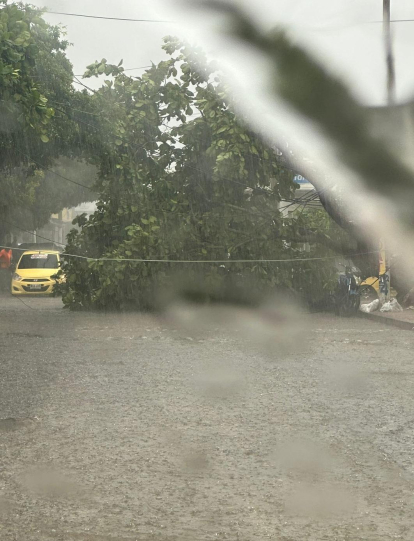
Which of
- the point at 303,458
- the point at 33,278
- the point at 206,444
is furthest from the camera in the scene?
the point at 33,278

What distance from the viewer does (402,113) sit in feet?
2.12

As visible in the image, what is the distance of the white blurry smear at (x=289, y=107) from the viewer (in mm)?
589

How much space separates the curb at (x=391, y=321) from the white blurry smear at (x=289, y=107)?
48.2 feet

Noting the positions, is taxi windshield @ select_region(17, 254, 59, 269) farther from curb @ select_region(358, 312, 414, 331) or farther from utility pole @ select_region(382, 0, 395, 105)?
utility pole @ select_region(382, 0, 395, 105)

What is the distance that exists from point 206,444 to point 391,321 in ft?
37.2

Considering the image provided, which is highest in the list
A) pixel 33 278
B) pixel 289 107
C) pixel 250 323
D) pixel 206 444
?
pixel 289 107

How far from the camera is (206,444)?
18.0 ft

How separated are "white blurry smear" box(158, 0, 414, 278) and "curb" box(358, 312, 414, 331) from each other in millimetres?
14683

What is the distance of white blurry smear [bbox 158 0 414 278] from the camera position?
589mm

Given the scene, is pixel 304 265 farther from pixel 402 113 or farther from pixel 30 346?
pixel 402 113

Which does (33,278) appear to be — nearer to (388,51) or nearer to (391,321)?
(391,321)

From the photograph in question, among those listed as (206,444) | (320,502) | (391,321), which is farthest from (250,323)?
(320,502)

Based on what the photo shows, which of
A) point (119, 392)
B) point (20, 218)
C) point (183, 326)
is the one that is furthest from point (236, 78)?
point (20, 218)

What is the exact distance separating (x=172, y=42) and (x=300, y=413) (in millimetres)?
6211
